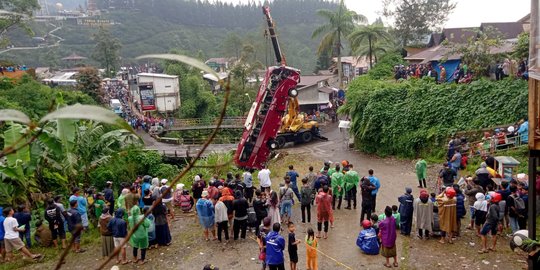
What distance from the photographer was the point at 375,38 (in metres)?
30.0

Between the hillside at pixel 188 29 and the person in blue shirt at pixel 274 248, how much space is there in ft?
228

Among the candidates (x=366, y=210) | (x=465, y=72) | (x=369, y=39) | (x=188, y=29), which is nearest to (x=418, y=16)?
(x=369, y=39)

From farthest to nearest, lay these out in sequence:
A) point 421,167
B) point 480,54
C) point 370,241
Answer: point 480,54, point 421,167, point 370,241

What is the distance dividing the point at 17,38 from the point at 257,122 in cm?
7481

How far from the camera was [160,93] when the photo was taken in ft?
115

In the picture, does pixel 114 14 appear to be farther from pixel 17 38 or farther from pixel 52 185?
pixel 52 185

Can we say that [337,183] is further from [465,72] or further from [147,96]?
[147,96]

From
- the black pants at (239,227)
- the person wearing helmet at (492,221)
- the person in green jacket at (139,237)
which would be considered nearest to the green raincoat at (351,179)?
the black pants at (239,227)

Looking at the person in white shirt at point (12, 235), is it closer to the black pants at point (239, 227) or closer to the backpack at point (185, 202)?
the backpack at point (185, 202)

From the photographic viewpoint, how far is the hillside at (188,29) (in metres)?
80.7

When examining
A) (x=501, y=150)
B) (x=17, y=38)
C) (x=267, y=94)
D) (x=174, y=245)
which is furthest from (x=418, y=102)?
(x=17, y=38)

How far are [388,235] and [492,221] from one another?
2277 mm

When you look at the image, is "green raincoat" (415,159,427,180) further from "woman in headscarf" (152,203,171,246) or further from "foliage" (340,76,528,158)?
"woman in headscarf" (152,203,171,246)

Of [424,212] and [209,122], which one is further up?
[209,122]
